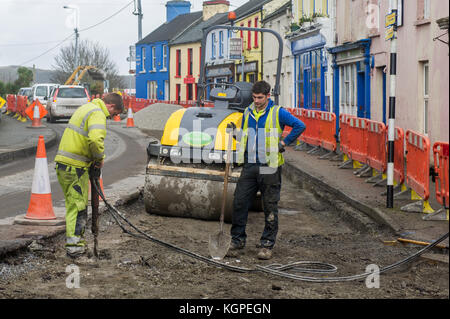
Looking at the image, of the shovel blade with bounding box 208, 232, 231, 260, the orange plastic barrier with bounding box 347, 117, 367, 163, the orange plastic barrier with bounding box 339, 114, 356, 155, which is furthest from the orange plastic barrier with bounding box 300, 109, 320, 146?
the shovel blade with bounding box 208, 232, 231, 260

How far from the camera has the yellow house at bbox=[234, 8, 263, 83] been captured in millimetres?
38625

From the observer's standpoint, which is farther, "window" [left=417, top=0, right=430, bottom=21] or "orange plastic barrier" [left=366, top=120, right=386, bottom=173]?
"window" [left=417, top=0, right=430, bottom=21]

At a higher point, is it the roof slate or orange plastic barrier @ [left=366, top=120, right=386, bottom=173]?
the roof slate

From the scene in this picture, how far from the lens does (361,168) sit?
1317cm

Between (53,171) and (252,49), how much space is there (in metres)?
26.2

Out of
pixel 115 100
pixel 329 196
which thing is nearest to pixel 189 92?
pixel 329 196

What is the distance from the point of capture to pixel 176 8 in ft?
205

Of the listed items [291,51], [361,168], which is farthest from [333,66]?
[361,168]

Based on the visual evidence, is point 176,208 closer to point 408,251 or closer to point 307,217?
point 307,217

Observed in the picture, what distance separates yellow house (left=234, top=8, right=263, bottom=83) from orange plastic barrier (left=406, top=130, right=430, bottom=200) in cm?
2860

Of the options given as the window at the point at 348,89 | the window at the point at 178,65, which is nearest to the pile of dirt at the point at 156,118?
the window at the point at 348,89

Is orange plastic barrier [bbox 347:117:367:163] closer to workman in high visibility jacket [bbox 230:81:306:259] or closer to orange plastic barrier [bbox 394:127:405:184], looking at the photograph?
orange plastic barrier [bbox 394:127:405:184]

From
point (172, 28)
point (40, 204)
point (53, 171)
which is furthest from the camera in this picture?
point (172, 28)

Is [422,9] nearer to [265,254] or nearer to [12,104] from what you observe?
[265,254]
